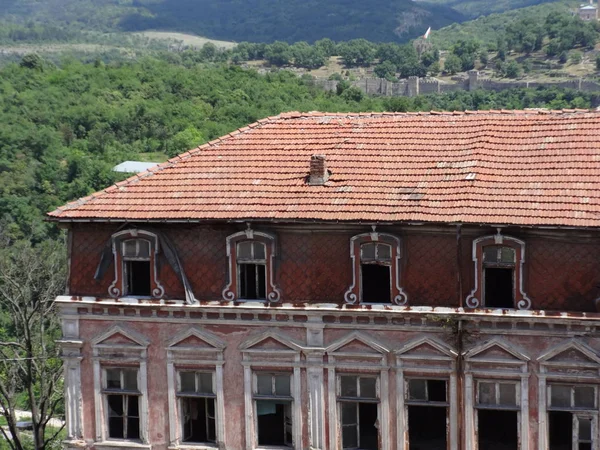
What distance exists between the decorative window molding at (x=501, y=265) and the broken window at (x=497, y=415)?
1.70m

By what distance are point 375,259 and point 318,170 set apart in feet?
7.48

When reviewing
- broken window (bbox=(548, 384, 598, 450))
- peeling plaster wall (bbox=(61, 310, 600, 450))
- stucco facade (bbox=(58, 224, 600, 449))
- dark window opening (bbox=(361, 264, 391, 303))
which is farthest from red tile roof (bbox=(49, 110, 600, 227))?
broken window (bbox=(548, 384, 598, 450))

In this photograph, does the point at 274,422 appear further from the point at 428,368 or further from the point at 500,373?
the point at 500,373

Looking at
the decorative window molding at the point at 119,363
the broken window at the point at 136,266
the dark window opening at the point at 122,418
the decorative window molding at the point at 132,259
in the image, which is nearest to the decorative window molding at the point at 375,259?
the decorative window molding at the point at 132,259

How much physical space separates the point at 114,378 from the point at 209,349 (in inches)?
93.9

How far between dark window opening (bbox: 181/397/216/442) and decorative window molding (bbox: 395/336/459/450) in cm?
412

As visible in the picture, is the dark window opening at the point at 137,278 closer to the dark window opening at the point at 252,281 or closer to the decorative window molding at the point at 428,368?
the dark window opening at the point at 252,281

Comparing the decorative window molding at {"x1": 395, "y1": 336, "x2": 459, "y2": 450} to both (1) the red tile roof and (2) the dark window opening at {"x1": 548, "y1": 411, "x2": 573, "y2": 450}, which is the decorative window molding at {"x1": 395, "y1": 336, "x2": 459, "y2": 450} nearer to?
(2) the dark window opening at {"x1": 548, "y1": 411, "x2": 573, "y2": 450}

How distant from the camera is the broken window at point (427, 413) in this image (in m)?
22.3

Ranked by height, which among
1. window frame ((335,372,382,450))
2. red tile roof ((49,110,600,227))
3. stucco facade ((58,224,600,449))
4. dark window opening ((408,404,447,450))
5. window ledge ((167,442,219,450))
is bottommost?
window ledge ((167,442,219,450))

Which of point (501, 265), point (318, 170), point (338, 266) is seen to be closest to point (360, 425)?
point (338, 266)

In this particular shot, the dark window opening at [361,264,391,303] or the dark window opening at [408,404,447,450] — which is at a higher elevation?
the dark window opening at [361,264,391,303]

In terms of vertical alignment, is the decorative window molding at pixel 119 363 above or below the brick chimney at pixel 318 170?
below

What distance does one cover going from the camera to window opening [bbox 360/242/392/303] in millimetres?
22219
